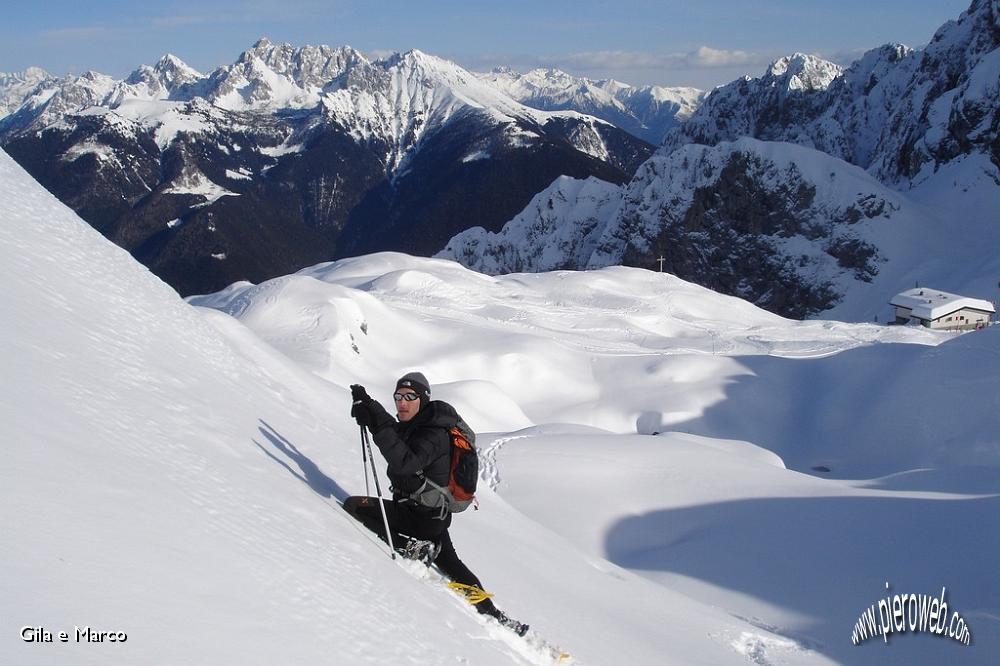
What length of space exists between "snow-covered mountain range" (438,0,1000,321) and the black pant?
69431 millimetres

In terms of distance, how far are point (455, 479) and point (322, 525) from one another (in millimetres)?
1001

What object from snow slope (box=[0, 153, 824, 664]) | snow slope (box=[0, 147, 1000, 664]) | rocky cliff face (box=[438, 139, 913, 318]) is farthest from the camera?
rocky cliff face (box=[438, 139, 913, 318])

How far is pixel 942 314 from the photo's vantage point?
54.3m

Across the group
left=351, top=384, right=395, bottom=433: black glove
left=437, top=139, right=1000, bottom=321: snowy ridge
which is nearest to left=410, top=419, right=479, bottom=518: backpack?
left=351, top=384, right=395, bottom=433: black glove

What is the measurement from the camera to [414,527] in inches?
214

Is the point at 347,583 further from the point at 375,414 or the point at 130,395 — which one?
the point at 130,395

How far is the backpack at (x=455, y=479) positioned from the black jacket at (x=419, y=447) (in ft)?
0.10

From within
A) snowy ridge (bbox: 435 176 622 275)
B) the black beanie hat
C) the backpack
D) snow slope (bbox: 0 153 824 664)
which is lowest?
snow slope (bbox: 0 153 824 664)

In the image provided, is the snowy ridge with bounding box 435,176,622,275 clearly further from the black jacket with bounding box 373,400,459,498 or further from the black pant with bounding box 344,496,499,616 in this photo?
the black jacket with bounding box 373,400,459,498

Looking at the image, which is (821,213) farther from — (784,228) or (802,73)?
(802,73)

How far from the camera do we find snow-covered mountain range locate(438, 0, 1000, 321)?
7662cm

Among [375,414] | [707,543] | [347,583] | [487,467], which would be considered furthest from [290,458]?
[487,467]

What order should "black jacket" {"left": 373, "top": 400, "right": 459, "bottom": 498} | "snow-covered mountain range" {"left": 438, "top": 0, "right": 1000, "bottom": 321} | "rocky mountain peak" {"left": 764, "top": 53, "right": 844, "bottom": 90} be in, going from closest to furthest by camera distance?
"black jacket" {"left": 373, "top": 400, "right": 459, "bottom": 498} → "snow-covered mountain range" {"left": 438, "top": 0, "right": 1000, "bottom": 321} → "rocky mountain peak" {"left": 764, "top": 53, "right": 844, "bottom": 90}

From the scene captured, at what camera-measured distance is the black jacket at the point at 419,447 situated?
5.11 m
